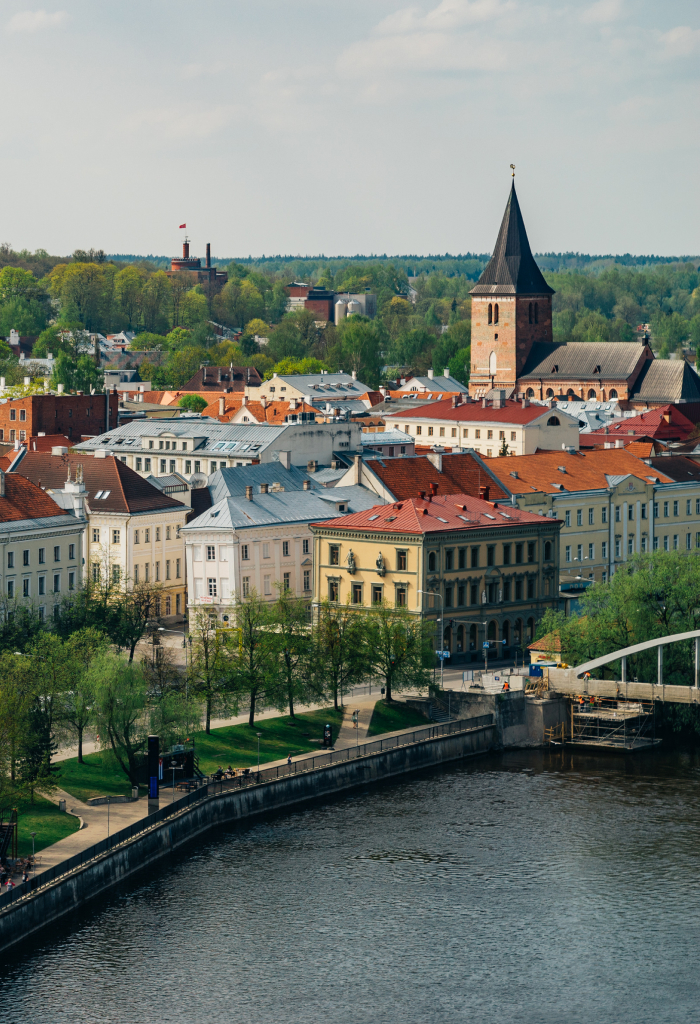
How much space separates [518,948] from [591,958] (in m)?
2.43

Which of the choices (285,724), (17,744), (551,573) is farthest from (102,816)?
(551,573)

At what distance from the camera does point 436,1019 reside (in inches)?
2255

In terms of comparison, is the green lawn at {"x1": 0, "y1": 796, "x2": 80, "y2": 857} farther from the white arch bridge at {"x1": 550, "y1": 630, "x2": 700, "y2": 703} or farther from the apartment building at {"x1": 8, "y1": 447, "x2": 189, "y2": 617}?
the apartment building at {"x1": 8, "y1": 447, "x2": 189, "y2": 617}

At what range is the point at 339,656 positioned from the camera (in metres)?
93.7

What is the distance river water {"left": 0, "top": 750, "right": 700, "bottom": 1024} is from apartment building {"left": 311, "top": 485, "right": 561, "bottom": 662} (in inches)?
807

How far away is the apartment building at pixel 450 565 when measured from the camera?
10369 cm

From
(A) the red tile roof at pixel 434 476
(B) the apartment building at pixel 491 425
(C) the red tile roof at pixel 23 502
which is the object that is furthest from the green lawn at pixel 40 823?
(B) the apartment building at pixel 491 425

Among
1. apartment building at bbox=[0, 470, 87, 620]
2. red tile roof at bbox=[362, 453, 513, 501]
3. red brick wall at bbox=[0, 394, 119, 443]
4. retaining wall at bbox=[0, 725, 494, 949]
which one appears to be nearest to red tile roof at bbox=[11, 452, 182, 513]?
apartment building at bbox=[0, 470, 87, 620]

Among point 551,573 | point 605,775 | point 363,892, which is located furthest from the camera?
point 551,573

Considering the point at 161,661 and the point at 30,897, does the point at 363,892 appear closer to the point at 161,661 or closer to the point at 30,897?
the point at 30,897

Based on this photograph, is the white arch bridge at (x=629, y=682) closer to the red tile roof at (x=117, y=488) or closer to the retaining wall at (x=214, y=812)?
the retaining wall at (x=214, y=812)

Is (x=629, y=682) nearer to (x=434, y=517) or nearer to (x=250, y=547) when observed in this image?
(x=434, y=517)

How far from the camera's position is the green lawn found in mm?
69250

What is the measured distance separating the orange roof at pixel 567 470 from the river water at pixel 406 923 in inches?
1528
